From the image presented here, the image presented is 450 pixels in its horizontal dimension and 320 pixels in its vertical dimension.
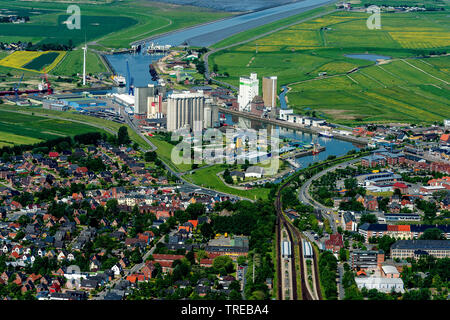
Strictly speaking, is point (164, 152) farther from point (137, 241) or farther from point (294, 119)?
point (137, 241)

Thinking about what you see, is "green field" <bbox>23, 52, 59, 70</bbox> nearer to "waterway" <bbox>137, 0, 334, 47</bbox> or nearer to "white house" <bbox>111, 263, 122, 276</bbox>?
"waterway" <bbox>137, 0, 334, 47</bbox>

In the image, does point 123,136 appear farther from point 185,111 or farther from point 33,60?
point 33,60

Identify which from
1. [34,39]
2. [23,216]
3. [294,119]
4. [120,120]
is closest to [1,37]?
[34,39]

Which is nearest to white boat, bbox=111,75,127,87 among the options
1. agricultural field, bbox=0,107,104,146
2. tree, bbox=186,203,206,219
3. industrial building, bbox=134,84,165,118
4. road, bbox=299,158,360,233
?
industrial building, bbox=134,84,165,118

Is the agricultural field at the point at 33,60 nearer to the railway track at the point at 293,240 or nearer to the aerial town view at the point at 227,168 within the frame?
the aerial town view at the point at 227,168

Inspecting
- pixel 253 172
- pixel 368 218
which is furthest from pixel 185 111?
pixel 368 218
